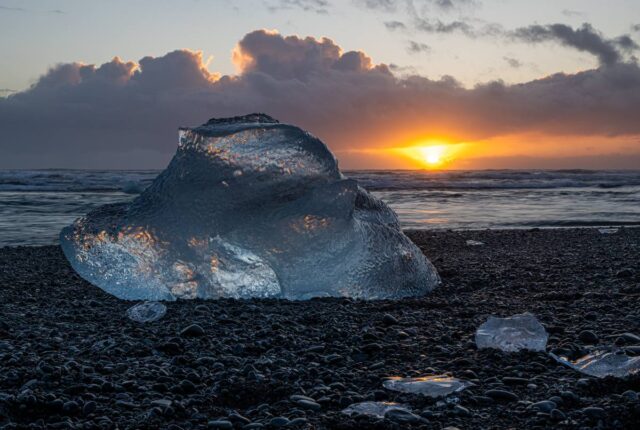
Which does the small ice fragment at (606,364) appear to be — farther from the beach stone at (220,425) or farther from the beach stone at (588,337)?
the beach stone at (220,425)

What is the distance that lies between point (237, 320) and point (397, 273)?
1575 millimetres

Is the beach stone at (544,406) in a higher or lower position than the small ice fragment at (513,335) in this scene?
lower

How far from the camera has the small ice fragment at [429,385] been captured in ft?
8.71

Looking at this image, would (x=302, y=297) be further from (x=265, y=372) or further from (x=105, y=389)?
(x=105, y=389)

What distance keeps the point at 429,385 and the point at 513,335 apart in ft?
2.76

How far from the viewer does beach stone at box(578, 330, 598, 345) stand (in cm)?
345

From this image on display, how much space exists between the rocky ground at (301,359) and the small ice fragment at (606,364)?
58mm

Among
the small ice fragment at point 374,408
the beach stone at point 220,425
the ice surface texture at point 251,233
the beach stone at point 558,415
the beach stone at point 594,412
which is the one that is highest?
the ice surface texture at point 251,233

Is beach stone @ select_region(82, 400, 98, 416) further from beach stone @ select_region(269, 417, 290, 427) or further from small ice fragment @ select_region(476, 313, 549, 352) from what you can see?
small ice fragment @ select_region(476, 313, 549, 352)

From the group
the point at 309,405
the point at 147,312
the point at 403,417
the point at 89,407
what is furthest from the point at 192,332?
the point at 403,417

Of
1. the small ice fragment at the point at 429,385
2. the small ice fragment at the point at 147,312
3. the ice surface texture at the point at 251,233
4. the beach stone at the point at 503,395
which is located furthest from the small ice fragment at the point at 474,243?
the beach stone at the point at 503,395

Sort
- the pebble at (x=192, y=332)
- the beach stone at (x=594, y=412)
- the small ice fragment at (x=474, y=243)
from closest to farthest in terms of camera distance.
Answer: the beach stone at (x=594, y=412)
the pebble at (x=192, y=332)
the small ice fragment at (x=474, y=243)

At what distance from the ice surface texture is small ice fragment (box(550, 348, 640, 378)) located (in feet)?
6.71

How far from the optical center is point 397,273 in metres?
5.05
